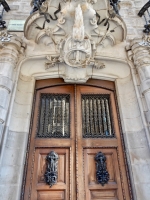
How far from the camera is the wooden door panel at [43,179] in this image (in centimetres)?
225

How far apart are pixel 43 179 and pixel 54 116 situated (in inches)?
41.1

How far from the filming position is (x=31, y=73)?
3195mm

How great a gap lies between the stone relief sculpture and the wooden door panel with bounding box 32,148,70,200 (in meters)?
1.37

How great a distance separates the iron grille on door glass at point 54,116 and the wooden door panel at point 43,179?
28 centimetres

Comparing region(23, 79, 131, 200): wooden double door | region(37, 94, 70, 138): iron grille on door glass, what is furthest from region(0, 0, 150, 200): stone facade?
region(37, 94, 70, 138): iron grille on door glass

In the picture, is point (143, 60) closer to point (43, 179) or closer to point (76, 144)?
point (76, 144)

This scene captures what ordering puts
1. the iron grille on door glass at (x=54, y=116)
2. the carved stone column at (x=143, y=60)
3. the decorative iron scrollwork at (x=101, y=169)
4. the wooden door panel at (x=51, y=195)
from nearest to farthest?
the wooden door panel at (x=51, y=195), the decorative iron scrollwork at (x=101, y=169), the carved stone column at (x=143, y=60), the iron grille on door glass at (x=54, y=116)

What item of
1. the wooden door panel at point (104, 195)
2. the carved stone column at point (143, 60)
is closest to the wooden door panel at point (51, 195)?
the wooden door panel at point (104, 195)

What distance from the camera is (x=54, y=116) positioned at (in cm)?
296

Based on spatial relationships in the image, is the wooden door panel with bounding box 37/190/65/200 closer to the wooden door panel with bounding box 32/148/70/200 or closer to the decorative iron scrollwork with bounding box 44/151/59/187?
the wooden door panel with bounding box 32/148/70/200

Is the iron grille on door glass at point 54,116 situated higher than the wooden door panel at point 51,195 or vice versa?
the iron grille on door glass at point 54,116

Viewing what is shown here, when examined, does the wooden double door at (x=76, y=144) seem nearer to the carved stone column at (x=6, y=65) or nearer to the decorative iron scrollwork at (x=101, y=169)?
the decorative iron scrollwork at (x=101, y=169)

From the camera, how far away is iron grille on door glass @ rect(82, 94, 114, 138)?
281 centimetres

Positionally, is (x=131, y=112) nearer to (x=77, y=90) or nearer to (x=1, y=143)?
(x=77, y=90)
